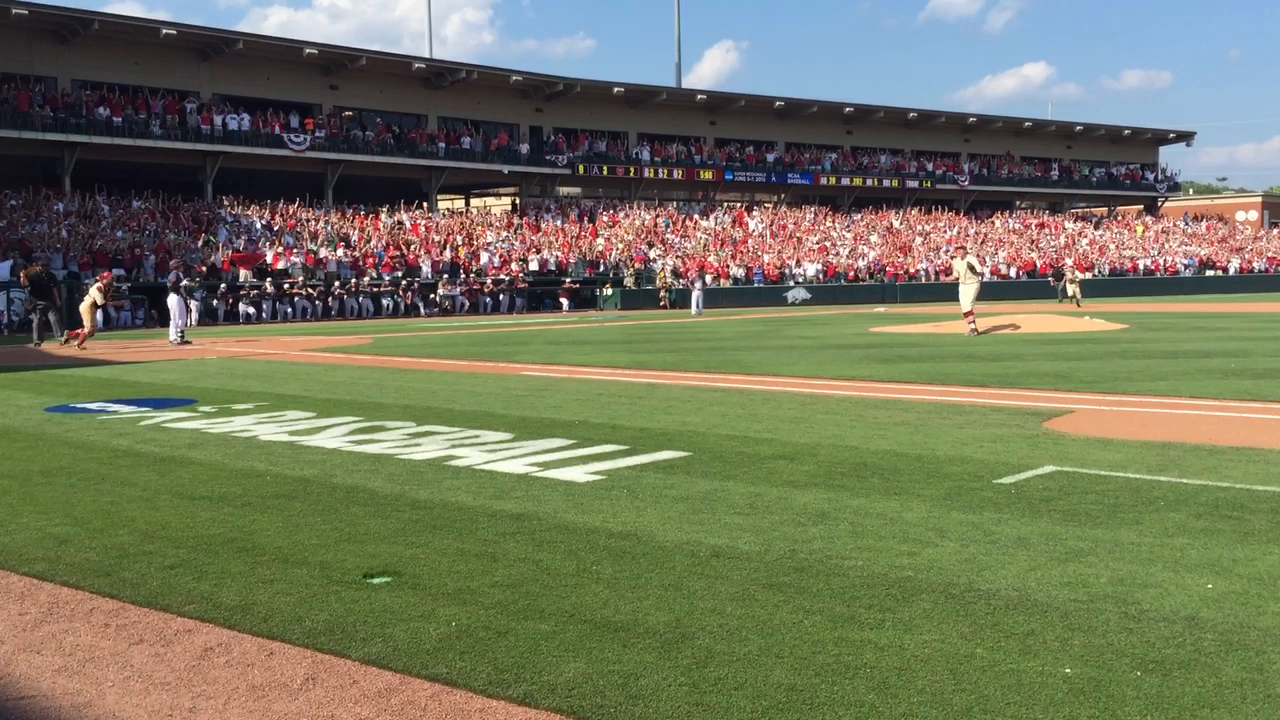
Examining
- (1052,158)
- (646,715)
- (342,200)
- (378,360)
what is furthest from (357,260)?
(1052,158)

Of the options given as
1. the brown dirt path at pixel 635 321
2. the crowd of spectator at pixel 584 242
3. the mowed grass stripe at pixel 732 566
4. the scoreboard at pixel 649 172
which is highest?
the scoreboard at pixel 649 172

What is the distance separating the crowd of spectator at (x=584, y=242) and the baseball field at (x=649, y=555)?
68.2 ft

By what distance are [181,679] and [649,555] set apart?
2386 mm

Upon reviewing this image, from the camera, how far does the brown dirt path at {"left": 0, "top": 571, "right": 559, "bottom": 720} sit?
157 inches

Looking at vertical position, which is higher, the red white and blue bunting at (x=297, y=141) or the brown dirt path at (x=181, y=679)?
the red white and blue bunting at (x=297, y=141)

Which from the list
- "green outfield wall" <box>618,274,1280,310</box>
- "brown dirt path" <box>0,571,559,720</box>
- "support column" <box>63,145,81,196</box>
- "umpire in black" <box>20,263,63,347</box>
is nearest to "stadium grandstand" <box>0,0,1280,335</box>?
"support column" <box>63,145,81,196</box>

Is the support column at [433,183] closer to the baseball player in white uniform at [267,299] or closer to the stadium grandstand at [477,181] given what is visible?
the stadium grandstand at [477,181]

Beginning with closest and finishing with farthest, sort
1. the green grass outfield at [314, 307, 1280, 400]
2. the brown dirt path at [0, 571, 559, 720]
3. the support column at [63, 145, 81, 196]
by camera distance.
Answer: the brown dirt path at [0, 571, 559, 720]
the green grass outfield at [314, 307, 1280, 400]
the support column at [63, 145, 81, 196]

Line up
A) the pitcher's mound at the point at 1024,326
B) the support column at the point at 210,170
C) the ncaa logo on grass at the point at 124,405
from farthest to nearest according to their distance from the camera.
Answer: the support column at the point at 210,170 < the pitcher's mound at the point at 1024,326 < the ncaa logo on grass at the point at 124,405

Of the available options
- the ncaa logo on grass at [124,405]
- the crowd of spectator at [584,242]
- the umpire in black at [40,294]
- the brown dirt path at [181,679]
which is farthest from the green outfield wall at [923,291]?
the brown dirt path at [181,679]

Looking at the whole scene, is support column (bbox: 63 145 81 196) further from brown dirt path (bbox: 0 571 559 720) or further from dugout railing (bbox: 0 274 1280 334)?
brown dirt path (bbox: 0 571 559 720)

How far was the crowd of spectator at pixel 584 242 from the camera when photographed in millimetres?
31859

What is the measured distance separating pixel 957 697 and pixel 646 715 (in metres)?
1.09

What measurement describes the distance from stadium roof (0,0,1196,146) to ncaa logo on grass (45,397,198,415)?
94.1 ft
